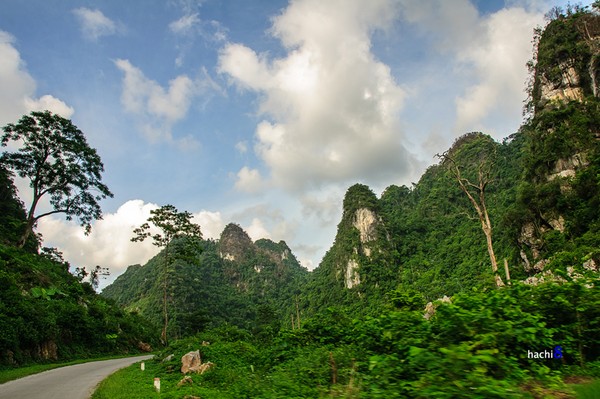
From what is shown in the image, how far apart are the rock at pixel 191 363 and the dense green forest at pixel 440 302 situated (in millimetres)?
586

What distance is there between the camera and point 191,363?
13.5 metres

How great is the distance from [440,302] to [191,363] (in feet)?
37.3

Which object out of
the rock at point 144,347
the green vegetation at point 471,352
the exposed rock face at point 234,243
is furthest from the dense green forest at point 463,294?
the exposed rock face at point 234,243

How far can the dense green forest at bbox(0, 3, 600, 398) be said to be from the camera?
4289 mm

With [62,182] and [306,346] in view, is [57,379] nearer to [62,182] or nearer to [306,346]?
[306,346]

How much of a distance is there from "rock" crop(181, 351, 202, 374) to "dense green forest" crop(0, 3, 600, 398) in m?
0.59

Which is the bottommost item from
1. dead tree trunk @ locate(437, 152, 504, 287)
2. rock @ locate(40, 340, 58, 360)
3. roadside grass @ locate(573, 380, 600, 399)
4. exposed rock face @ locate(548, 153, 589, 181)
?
rock @ locate(40, 340, 58, 360)

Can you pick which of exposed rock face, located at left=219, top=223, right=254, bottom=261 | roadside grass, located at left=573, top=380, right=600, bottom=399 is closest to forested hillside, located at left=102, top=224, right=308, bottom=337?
exposed rock face, located at left=219, top=223, right=254, bottom=261

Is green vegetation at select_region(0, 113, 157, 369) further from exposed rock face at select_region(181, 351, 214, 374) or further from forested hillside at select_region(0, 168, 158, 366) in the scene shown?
exposed rock face at select_region(181, 351, 214, 374)

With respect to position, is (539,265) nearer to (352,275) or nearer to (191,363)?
(191,363)

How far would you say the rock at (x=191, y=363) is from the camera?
1315cm

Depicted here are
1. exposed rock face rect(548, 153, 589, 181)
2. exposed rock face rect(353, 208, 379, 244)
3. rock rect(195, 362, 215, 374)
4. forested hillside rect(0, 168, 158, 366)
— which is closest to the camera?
rock rect(195, 362, 215, 374)

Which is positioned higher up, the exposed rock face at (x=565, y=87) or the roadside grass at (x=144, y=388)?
the exposed rock face at (x=565, y=87)

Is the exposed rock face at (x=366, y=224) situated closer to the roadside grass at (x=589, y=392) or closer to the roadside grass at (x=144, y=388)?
the roadside grass at (x=144, y=388)
